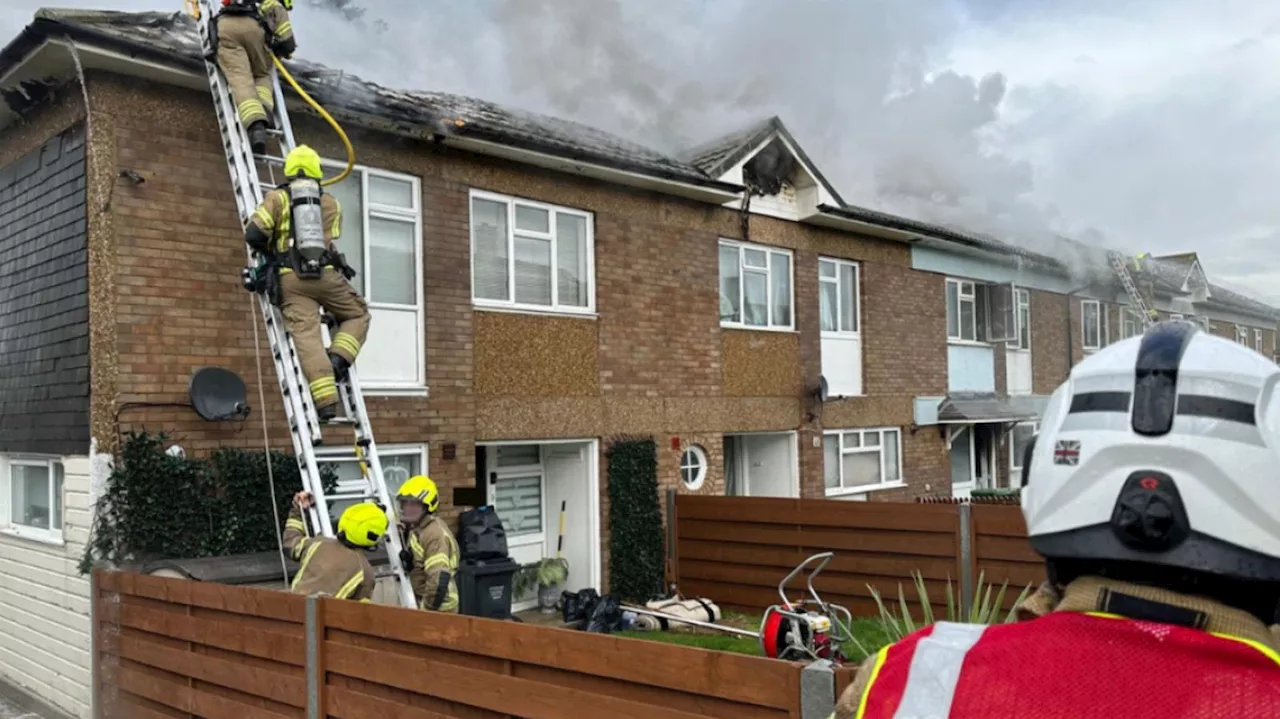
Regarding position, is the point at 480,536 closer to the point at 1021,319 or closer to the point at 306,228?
the point at 306,228

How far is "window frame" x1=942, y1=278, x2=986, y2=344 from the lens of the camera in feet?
52.1

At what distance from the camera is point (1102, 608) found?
136cm

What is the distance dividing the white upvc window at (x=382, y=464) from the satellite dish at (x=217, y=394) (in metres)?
0.77

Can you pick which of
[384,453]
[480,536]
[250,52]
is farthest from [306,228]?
[480,536]

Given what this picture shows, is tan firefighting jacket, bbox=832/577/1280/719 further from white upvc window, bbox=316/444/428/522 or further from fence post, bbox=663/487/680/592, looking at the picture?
fence post, bbox=663/487/680/592

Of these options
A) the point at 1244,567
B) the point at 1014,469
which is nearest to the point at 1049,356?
the point at 1014,469

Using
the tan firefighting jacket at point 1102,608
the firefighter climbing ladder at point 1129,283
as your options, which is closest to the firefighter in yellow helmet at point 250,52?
the tan firefighting jacket at point 1102,608

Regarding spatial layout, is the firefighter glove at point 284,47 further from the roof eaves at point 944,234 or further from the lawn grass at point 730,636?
the roof eaves at point 944,234

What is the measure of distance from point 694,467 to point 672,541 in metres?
1.04

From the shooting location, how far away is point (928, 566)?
9.08 m

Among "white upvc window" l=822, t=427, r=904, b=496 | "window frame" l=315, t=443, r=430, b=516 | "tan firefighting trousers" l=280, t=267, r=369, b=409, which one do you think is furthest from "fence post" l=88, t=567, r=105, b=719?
"white upvc window" l=822, t=427, r=904, b=496

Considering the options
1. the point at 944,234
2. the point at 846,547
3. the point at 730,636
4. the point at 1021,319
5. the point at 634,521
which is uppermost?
the point at 944,234

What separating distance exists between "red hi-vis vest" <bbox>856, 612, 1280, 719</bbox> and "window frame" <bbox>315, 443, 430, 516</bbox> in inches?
256

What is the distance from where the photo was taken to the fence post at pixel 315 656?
173 inches
